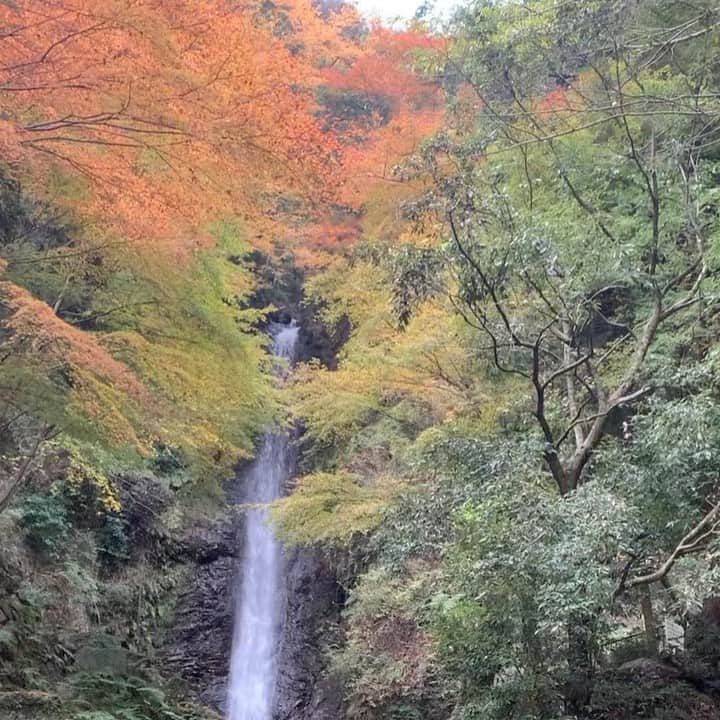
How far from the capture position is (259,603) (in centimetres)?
1652

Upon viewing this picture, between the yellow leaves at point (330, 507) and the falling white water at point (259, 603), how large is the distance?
9.55 ft

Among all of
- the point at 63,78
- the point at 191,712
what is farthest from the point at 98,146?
the point at 191,712

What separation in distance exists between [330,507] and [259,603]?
7601 mm

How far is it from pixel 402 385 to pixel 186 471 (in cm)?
867

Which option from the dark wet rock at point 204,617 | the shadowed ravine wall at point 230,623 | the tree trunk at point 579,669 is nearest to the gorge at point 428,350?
the tree trunk at point 579,669

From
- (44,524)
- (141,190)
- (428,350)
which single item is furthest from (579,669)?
(44,524)

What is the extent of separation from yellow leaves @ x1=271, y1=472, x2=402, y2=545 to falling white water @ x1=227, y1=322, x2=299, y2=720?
9.55 ft

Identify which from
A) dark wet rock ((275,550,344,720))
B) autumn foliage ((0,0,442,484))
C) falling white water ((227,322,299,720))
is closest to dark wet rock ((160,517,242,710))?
falling white water ((227,322,299,720))

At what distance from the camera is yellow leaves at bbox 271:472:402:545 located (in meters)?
9.47

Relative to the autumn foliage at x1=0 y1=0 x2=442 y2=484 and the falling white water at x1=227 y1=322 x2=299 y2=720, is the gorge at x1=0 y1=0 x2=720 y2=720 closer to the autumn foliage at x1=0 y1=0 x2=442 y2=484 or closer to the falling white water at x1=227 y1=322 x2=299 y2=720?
the autumn foliage at x1=0 y1=0 x2=442 y2=484

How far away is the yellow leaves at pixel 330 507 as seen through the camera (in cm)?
947

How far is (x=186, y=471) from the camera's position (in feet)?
54.1

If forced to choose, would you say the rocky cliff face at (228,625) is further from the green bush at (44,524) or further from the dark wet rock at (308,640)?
the green bush at (44,524)

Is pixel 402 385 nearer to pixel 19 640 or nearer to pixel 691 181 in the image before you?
pixel 691 181
